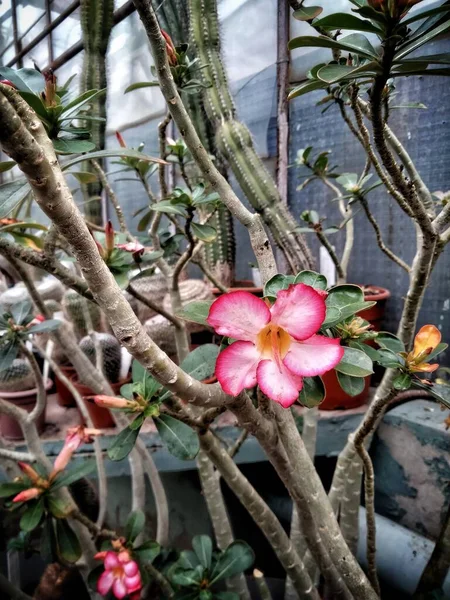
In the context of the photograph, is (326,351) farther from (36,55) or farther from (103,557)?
(36,55)

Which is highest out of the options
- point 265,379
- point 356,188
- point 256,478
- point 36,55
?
point 36,55

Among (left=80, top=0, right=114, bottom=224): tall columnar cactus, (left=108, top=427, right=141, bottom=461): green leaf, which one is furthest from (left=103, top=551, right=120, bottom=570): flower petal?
(left=80, top=0, right=114, bottom=224): tall columnar cactus

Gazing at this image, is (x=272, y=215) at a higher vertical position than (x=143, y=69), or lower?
lower

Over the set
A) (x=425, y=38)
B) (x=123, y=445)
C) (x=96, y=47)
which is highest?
(x=96, y=47)

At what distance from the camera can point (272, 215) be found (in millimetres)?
1291

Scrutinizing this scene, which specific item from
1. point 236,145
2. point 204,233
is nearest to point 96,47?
point 236,145

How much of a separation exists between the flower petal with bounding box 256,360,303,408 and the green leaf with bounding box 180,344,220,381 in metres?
0.11

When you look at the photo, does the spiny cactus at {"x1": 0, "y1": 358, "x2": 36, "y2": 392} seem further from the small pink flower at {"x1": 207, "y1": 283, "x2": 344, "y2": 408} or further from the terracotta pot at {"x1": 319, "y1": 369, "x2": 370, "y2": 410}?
the small pink flower at {"x1": 207, "y1": 283, "x2": 344, "y2": 408}

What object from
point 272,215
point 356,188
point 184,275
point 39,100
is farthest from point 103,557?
point 184,275

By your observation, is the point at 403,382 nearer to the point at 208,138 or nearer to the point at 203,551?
the point at 203,551

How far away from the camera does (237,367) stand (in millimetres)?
314

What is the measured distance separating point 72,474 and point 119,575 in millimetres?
195

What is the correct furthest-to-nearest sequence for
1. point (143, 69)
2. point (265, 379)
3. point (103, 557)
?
point (143, 69) → point (103, 557) → point (265, 379)

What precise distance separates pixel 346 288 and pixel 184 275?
1.46m
